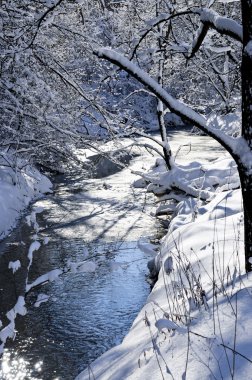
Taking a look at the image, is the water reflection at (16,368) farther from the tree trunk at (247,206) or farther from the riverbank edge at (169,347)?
the tree trunk at (247,206)

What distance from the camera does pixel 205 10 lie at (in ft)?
12.1

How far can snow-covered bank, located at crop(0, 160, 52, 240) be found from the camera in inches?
429

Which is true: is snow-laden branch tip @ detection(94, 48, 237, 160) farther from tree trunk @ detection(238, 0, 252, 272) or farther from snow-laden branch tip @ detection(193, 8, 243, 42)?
snow-laden branch tip @ detection(193, 8, 243, 42)

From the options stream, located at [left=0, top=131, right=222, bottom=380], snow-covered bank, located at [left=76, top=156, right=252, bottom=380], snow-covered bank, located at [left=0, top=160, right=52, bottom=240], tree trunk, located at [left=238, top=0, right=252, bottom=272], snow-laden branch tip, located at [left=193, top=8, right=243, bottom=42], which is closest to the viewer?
snow-covered bank, located at [left=76, top=156, right=252, bottom=380]

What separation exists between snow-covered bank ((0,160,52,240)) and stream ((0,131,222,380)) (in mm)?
301

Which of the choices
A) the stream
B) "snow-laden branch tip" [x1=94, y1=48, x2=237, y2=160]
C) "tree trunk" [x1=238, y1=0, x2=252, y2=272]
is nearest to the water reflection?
the stream

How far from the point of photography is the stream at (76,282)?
5.56 metres

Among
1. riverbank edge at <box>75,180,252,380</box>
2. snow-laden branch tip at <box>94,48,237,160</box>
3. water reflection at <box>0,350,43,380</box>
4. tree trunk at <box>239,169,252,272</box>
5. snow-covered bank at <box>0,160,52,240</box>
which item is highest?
snow-laden branch tip at <box>94,48,237,160</box>

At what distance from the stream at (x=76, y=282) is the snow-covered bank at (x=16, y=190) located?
301 mm

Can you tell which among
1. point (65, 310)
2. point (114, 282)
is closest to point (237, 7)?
point (114, 282)

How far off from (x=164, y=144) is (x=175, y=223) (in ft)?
11.8

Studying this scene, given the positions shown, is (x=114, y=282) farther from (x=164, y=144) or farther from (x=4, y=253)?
(x=164, y=144)

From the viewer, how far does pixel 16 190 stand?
12.8m

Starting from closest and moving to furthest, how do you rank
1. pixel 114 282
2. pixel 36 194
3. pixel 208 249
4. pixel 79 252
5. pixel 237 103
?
pixel 208 249 → pixel 114 282 → pixel 79 252 → pixel 237 103 → pixel 36 194
